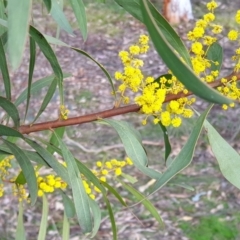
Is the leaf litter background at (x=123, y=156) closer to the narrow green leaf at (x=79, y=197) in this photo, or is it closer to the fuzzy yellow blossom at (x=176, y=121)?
the narrow green leaf at (x=79, y=197)

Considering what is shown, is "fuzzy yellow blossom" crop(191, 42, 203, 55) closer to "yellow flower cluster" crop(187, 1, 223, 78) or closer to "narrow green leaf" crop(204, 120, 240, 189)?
"yellow flower cluster" crop(187, 1, 223, 78)

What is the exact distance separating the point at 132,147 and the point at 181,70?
0.36 metres

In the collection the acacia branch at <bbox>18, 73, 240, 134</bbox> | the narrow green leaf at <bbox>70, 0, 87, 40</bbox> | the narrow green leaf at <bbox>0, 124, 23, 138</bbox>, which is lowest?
the acacia branch at <bbox>18, 73, 240, 134</bbox>

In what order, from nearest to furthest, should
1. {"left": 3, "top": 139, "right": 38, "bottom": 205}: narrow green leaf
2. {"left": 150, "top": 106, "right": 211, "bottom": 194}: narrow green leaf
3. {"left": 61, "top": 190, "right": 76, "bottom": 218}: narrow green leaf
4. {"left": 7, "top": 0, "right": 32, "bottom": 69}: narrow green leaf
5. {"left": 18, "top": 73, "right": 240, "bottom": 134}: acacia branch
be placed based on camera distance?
{"left": 7, "top": 0, "right": 32, "bottom": 69}: narrow green leaf, {"left": 150, "top": 106, "right": 211, "bottom": 194}: narrow green leaf, {"left": 18, "top": 73, "right": 240, "bottom": 134}: acacia branch, {"left": 3, "top": 139, "right": 38, "bottom": 205}: narrow green leaf, {"left": 61, "top": 190, "right": 76, "bottom": 218}: narrow green leaf

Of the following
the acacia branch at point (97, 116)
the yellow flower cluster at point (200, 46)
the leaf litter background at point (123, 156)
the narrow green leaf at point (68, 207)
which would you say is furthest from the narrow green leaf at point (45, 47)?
the leaf litter background at point (123, 156)

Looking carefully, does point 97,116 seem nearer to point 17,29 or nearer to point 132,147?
point 132,147

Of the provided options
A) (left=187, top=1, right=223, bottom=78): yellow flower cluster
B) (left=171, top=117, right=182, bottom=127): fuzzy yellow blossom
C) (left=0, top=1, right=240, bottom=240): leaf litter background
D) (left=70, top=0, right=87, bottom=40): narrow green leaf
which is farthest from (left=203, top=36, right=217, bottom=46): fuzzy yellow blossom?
(left=0, top=1, right=240, bottom=240): leaf litter background

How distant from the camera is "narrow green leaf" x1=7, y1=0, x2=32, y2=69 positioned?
1.17ft

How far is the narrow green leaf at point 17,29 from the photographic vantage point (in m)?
0.36

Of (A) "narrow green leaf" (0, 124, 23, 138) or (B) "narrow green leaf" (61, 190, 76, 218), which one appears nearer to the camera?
(A) "narrow green leaf" (0, 124, 23, 138)

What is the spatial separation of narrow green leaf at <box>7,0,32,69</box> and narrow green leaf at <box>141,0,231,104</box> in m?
0.09

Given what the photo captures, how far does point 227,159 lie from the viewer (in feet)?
1.99

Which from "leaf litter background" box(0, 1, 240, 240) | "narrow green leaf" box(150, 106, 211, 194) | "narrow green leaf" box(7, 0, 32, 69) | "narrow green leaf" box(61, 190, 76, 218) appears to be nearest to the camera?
"narrow green leaf" box(7, 0, 32, 69)

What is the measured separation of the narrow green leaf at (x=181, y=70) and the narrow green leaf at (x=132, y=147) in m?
0.33
